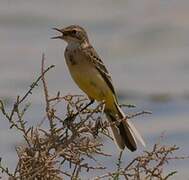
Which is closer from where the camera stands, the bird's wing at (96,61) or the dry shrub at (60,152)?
the dry shrub at (60,152)

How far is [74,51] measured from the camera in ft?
19.1

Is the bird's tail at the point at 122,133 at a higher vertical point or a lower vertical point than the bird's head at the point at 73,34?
lower

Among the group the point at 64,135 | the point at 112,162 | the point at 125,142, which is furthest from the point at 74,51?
the point at 112,162

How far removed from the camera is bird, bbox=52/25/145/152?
5.46 meters

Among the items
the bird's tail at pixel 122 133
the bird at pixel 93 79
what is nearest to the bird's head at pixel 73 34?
the bird at pixel 93 79

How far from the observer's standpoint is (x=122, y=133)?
5.44 m

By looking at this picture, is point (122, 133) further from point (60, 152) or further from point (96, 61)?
point (60, 152)

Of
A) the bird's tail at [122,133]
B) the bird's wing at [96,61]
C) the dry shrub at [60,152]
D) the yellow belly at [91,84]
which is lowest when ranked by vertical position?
the dry shrub at [60,152]

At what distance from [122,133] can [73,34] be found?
0.68 meters

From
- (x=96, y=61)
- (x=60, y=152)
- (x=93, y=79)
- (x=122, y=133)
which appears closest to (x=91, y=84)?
(x=93, y=79)

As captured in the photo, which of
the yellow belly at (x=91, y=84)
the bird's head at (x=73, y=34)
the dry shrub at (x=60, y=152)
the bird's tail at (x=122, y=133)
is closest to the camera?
the dry shrub at (x=60, y=152)

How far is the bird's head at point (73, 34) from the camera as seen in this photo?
18.9 ft

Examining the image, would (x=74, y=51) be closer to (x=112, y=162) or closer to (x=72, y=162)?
(x=72, y=162)

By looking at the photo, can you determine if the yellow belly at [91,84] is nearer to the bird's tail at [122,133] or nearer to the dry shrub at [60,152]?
the bird's tail at [122,133]
